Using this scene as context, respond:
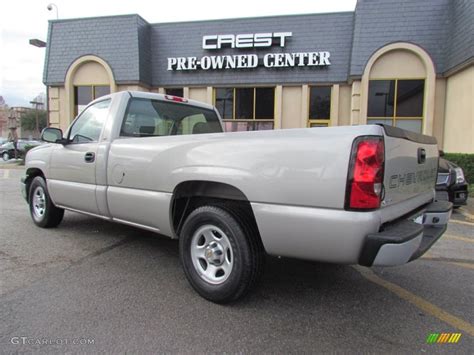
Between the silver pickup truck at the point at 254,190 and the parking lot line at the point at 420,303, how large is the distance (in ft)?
2.01

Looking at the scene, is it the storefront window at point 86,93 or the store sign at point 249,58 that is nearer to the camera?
the store sign at point 249,58

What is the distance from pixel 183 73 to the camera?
55.4 ft

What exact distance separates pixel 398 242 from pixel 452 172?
600 cm

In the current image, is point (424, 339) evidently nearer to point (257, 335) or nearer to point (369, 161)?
point (257, 335)

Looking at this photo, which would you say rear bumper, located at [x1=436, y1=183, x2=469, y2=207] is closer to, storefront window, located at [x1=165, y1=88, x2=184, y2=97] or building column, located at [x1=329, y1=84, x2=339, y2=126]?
building column, located at [x1=329, y1=84, x2=339, y2=126]

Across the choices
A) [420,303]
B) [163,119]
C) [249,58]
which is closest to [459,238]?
[420,303]

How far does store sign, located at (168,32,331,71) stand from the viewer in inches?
603

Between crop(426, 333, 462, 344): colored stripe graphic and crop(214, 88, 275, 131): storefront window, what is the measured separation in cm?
1382

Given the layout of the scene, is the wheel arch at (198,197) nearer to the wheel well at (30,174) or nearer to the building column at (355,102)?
the wheel well at (30,174)

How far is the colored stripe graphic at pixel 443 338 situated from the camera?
2.61m

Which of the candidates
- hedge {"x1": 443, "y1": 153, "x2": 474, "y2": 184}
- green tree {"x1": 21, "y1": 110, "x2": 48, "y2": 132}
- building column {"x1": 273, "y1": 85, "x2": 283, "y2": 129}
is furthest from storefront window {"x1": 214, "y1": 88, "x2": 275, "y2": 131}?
green tree {"x1": 21, "y1": 110, "x2": 48, "y2": 132}

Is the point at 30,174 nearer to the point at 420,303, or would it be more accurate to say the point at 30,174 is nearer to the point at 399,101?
the point at 420,303

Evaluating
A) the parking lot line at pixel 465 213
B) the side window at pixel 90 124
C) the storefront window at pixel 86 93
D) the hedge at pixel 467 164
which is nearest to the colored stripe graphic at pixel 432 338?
the side window at pixel 90 124

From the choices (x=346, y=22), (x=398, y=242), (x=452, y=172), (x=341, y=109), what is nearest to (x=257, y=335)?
(x=398, y=242)
